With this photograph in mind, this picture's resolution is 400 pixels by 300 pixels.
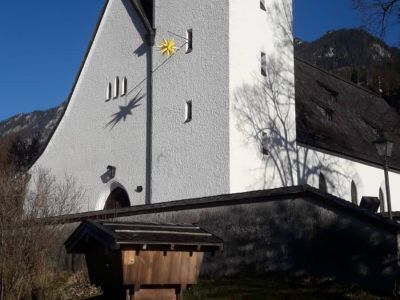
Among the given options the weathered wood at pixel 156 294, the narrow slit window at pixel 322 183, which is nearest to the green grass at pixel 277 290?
the weathered wood at pixel 156 294

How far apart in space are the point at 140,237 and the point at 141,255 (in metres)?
0.38

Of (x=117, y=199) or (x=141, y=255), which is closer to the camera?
(x=141, y=255)

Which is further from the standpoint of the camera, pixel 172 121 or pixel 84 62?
pixel 84 62

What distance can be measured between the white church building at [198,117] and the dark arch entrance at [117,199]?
84 millimetres

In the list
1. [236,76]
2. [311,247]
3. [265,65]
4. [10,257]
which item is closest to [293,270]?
[311,247]

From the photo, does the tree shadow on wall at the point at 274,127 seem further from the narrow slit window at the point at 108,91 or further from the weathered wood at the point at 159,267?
the weathered wood at the point at 159,267

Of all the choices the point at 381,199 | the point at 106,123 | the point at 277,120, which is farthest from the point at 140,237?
the point at 381,199

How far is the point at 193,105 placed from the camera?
22344 millimetres

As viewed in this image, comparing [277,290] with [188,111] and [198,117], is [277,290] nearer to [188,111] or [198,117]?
[198,117]

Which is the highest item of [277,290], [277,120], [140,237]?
[277,120]

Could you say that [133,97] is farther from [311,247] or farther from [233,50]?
[311,247]

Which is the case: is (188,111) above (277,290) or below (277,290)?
above

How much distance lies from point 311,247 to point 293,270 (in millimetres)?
785

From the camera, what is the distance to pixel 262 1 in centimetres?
2331
